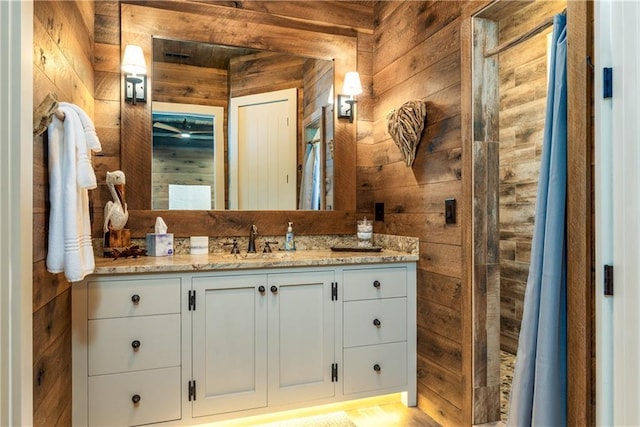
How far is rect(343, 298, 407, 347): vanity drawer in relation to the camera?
2.31m

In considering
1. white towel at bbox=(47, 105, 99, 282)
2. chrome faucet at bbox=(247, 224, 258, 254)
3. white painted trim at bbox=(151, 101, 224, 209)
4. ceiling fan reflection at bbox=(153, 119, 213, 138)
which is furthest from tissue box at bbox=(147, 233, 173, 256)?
white towel at bbox=(47, 105, 99, 282)

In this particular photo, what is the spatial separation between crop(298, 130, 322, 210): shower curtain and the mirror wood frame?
0.25 ft

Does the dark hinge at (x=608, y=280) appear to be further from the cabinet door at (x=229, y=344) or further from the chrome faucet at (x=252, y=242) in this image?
Answer: the chrome faucet at (x=252, y=242)

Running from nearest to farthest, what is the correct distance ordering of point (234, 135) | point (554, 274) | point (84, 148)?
point (554, 274) → point (84, 148) → point (234, 135)

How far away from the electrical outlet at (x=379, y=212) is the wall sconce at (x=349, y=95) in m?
0.63

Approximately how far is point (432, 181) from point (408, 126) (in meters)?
0.35

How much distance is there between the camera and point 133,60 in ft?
7.71

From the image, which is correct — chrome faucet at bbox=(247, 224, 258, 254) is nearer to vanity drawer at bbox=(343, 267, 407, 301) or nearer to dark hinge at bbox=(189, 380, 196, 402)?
vanity drawer at bbox=(343, 267, 407, 301)

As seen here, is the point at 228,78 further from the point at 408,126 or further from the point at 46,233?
the point at 46,233

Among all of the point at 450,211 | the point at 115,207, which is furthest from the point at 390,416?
the point at 115,207

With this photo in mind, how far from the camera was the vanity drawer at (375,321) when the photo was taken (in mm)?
2312
